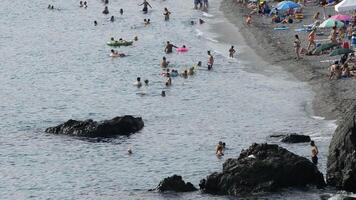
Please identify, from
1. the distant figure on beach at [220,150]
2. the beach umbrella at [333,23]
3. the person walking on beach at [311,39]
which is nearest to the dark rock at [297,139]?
the distant figure on beach at [220,150]

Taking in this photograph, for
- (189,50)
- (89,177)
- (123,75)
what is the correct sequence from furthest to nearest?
(189,50) → (123,75) → (89,177)

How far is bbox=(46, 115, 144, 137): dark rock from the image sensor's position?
4584 cm

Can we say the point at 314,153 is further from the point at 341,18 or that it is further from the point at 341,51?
the point at 341,18

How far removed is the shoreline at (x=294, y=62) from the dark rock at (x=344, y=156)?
37.9 inches

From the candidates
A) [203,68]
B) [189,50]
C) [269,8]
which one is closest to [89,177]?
[203,68]

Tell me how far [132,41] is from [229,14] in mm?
13103

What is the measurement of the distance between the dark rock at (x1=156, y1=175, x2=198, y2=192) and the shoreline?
737 centimetres

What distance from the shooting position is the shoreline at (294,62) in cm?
4838

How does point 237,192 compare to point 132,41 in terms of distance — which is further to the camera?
point 132,41

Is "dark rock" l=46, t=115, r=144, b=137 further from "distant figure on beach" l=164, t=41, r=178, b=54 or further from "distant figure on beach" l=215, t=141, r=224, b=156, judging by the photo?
"distant figure on beach" l=164, t=41, r=178, b=54

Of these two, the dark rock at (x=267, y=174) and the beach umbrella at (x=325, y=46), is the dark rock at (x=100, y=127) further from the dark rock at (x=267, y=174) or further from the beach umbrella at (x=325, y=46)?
the beach umbrella at (x=325, y=46)

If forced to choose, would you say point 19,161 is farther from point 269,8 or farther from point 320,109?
point 269,8

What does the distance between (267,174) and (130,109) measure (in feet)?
58.9

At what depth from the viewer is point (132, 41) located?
240ft
